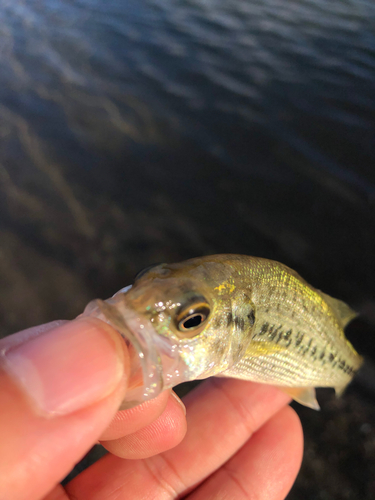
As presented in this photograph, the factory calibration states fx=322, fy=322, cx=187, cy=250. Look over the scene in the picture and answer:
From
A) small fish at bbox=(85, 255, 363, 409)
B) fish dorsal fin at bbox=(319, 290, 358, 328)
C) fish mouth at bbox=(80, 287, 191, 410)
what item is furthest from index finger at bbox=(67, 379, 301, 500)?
fish mouth at bbox=(80, 287, 191, 410)

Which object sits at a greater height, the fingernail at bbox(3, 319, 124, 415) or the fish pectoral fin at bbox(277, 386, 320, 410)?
the fingernail at bbox(3, 319, 124, 415)

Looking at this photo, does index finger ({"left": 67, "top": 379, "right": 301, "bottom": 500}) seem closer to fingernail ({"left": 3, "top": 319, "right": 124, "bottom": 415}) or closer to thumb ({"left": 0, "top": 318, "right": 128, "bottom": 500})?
thumb ({"left": 0, "top": 318, "right": 128, "bottom": 500})

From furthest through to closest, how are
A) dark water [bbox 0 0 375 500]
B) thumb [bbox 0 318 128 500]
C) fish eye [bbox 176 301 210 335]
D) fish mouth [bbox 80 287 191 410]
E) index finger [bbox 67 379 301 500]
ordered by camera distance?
dark water [bbox 0 0 375 500]
index finger [bbox 67 379 301 500]
fish eye [bbox 176 301 210 335]
fish mouth [bbox 80 287 191 410]
thumb [bbox 0 318 128 500]

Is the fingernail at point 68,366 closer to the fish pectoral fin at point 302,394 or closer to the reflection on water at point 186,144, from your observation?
the fish pectoral fin at point 302,394

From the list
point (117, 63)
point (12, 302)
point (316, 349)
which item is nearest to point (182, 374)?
point (316, 349)

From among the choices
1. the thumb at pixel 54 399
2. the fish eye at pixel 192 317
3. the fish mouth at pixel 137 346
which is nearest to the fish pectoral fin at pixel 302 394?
the fish eye at pixel 192 317

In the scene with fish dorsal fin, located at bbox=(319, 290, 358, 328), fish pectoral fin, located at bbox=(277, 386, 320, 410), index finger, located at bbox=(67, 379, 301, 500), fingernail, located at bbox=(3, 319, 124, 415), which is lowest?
index finger, located at bbox=(67, 379, 301, 500)

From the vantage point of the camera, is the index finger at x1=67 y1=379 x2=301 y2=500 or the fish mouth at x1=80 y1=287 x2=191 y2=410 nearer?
the fish mouth at x1=80 y1=287 x2=191 y2=410

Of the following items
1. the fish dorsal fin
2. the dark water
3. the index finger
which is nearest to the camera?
the index finger
